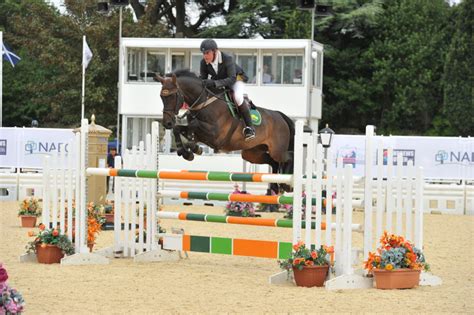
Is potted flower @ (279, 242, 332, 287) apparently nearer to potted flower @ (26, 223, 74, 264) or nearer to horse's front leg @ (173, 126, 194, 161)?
horse's front leg @ (173, 126, 194, 161)

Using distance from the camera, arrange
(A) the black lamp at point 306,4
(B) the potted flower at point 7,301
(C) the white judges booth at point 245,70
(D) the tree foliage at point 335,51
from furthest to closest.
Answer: (D) the tree foliage at point 335,51 → (C) the white judges booth at point 245,70 → (A) the black lamp at point 306,4 → (B) the potted flower at point 7,301

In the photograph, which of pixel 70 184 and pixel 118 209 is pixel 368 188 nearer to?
pixel 118 209

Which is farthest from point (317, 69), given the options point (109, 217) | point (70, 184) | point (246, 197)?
point (246, 197)

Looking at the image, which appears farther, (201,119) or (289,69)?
(289,69)

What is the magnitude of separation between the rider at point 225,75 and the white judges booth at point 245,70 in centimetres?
1939

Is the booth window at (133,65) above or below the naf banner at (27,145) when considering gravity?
above

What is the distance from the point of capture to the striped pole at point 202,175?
10203mm

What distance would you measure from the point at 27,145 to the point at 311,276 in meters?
17.5

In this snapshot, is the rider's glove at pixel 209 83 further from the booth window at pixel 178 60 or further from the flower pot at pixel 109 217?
the booth window at pixel 178 60

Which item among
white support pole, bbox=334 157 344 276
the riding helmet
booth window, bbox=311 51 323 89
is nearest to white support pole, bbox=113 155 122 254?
the riding helmet

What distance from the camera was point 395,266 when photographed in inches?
389

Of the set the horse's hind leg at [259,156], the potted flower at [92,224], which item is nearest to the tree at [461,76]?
the horse's hind leg at [259,156]

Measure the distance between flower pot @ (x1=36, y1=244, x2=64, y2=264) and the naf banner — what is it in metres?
14.1

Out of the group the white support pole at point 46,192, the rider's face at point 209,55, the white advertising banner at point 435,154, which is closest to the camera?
the rider's face at point 209,55
